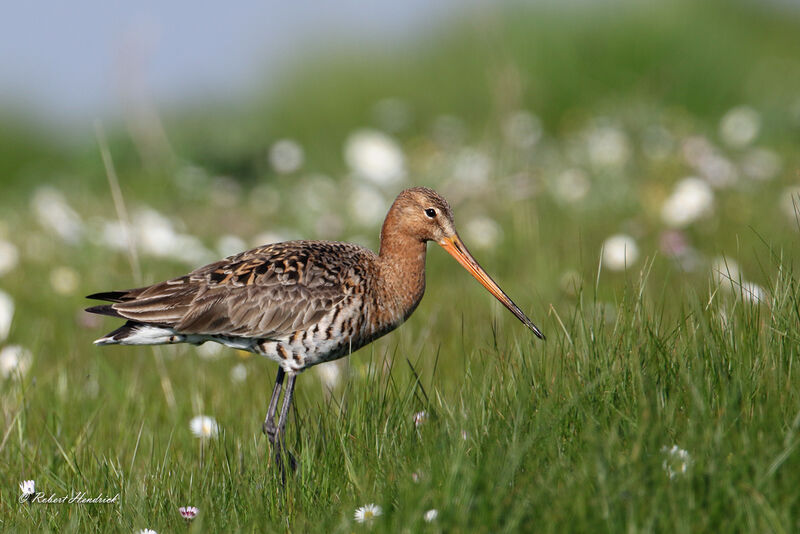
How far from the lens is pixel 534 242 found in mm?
9078

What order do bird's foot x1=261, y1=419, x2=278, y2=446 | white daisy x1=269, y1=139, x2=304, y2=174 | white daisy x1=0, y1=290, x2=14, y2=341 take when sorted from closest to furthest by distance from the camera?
bird's foot x1=261, y1=419, x2=278, y2=446 < white daisy x1=0, y1=290, x2=14, y2=341 < white daisy x1=269, y1=139, x2=304, y2=174

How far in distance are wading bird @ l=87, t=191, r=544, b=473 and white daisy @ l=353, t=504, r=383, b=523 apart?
57.7 inches

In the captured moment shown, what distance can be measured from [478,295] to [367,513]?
4.58 meters

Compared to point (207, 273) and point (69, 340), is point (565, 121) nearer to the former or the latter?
point (69, 340)

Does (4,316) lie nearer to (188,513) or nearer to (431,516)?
(188,513)

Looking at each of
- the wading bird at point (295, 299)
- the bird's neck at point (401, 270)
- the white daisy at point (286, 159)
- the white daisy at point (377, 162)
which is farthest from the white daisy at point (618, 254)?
the white daisy at point (286, 159)

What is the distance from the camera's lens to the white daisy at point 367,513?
3.67 m

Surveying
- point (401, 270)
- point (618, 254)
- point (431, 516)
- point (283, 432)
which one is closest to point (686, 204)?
point (618, 254)

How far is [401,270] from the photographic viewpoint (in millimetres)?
5605

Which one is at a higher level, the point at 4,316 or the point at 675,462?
the point at 675,462

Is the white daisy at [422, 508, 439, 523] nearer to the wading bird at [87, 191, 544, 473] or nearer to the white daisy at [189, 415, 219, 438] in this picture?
the wading bird at [87, 191, 544, 473]

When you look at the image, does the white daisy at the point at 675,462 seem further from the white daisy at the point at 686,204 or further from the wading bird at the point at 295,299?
the white daisy at the point at 686,204

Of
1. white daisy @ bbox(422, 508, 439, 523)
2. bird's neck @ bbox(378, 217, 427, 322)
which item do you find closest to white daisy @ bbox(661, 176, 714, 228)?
bird's neck @ bbox(378, 217, 427, 322)

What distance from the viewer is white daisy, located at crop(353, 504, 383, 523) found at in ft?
12.1
